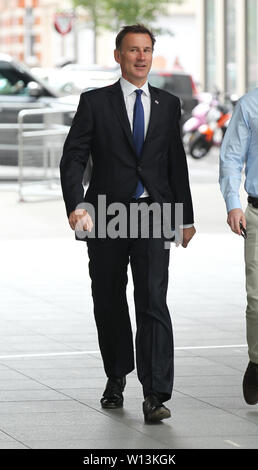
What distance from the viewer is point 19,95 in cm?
2589

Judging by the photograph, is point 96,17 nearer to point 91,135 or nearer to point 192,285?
point 192,285

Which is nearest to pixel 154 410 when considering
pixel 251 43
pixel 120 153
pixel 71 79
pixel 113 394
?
pixel 113 394

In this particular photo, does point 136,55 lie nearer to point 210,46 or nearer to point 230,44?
point 230,44

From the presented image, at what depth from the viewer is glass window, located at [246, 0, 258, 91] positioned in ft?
148

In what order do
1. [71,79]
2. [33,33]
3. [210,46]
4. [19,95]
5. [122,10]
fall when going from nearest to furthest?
[19,95]
[71,79]
[210,46]
[122,10]
[33,33]

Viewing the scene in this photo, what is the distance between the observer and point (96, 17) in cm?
5547

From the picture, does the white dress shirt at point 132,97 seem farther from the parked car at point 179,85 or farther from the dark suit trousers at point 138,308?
the parked car at point 179,85

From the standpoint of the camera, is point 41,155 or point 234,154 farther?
point 41,155

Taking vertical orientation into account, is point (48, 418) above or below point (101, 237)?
below

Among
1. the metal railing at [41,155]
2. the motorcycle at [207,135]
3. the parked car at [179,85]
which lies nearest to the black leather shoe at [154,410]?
the metal railing at [41,155]

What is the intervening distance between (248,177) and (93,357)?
74.9 inches

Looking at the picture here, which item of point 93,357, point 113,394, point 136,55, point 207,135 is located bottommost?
point 207,135
